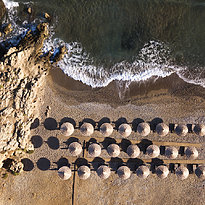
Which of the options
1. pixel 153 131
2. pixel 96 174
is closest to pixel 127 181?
pixel 96 174

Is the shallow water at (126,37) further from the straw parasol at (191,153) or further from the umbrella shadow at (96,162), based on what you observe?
the umbrella shadow at (96,162)

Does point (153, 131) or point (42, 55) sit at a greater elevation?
point (42, 55)

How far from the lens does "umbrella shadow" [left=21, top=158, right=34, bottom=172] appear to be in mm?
11469

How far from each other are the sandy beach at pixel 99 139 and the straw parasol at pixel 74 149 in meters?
0.78

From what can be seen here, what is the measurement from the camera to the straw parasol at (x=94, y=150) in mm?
10750

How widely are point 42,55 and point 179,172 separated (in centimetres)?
1200

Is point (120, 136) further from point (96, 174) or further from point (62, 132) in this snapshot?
point (62, 132)

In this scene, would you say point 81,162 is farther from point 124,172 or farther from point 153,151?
point 153,151

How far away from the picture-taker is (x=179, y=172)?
11070mm

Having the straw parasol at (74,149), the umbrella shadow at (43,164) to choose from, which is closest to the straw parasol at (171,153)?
the straw parasol at (74,149)

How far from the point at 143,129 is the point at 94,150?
333cm

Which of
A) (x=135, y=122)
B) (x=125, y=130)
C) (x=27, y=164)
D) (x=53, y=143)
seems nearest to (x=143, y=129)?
(x=135, y=122)

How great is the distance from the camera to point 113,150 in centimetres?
1075

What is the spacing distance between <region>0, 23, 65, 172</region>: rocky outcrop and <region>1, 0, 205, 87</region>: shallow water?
1337 millimetres
